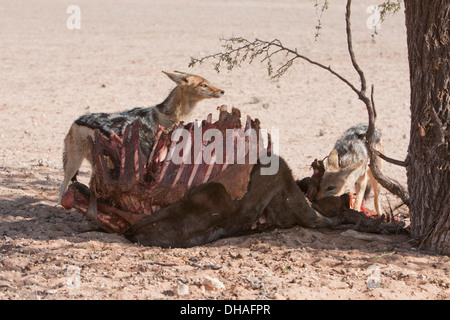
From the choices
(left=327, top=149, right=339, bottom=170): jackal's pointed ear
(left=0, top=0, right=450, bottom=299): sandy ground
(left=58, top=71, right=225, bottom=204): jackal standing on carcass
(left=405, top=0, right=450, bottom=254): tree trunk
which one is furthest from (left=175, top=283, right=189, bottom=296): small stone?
(left=327, top=149, right=339, bottom=170): jackal's pointed ear

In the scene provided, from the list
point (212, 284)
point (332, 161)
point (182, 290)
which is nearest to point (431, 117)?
point (212, 284)

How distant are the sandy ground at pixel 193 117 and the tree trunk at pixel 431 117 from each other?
0.91ft

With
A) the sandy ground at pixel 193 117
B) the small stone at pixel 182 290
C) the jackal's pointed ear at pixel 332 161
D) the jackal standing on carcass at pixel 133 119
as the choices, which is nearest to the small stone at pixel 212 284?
the sandy ground at pixel 193 117

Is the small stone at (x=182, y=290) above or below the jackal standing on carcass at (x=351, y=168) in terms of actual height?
below

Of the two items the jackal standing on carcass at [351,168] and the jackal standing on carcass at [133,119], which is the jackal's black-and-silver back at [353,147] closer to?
the jackal standing on carcass at [351,168]

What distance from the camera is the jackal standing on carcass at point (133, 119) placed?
7.11m

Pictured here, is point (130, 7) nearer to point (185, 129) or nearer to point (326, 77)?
point (326, 77)

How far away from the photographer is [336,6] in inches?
1054

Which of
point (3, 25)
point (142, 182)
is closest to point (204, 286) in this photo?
point (142, 182)

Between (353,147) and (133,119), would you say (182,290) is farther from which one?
(353,147)

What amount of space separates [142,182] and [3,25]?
708 inches

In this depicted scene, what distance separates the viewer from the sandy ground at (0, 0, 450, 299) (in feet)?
14.7

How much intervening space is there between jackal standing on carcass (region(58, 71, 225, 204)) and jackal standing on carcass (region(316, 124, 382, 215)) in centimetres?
184

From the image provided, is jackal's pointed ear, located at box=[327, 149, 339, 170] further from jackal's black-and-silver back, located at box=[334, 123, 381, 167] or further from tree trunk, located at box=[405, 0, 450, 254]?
tree trunk, located at box=[405, 0, 450, 254]
